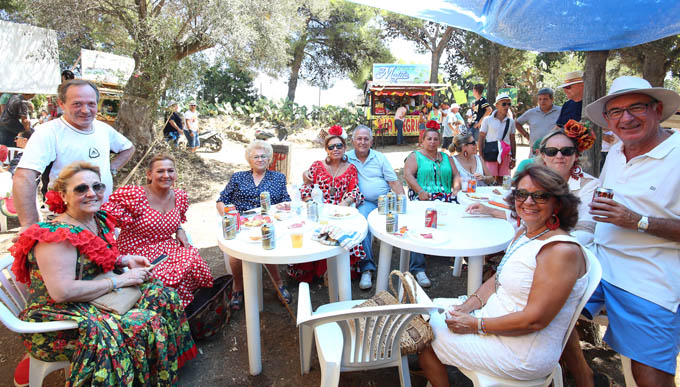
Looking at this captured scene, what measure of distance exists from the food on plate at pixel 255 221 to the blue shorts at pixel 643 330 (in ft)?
7.88

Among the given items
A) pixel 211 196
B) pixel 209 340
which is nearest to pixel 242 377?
pixel 209 340

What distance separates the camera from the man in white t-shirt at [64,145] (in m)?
2.53

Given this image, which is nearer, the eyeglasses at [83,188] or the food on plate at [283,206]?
the eyeglasses at [83,188]

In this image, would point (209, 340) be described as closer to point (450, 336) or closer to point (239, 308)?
point (239, 308)

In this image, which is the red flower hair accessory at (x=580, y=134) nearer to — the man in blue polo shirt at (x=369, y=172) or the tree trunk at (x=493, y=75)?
the man in blue polo shirt at (x=369, y=172)

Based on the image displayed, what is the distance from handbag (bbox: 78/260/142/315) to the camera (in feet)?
6.69

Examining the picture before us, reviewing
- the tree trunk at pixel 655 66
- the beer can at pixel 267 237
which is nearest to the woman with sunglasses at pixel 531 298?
the beer can at pixel 267 237

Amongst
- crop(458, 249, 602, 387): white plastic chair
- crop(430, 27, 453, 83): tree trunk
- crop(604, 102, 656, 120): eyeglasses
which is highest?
crop(430, 27, 453, 83): tree trunk

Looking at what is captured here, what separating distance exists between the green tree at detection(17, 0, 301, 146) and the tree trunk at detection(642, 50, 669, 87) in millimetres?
9836

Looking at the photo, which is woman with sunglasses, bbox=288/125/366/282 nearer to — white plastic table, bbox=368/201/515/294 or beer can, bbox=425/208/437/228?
white plastic table, bbox=368/201/515/294

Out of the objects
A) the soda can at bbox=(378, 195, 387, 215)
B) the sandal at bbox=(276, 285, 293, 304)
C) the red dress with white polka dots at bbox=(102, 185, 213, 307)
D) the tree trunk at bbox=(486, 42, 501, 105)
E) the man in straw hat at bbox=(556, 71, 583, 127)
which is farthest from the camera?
the tree trunk at bbox=(486, 42, 501, 105)

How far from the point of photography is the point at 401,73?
54.5 ft

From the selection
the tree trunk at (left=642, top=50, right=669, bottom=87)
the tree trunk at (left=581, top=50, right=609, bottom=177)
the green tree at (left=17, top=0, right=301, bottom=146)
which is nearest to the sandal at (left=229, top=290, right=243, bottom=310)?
the tree trunk at (left=581, top=50, right=609, bottom=177)

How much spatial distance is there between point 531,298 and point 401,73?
53.7 ft
